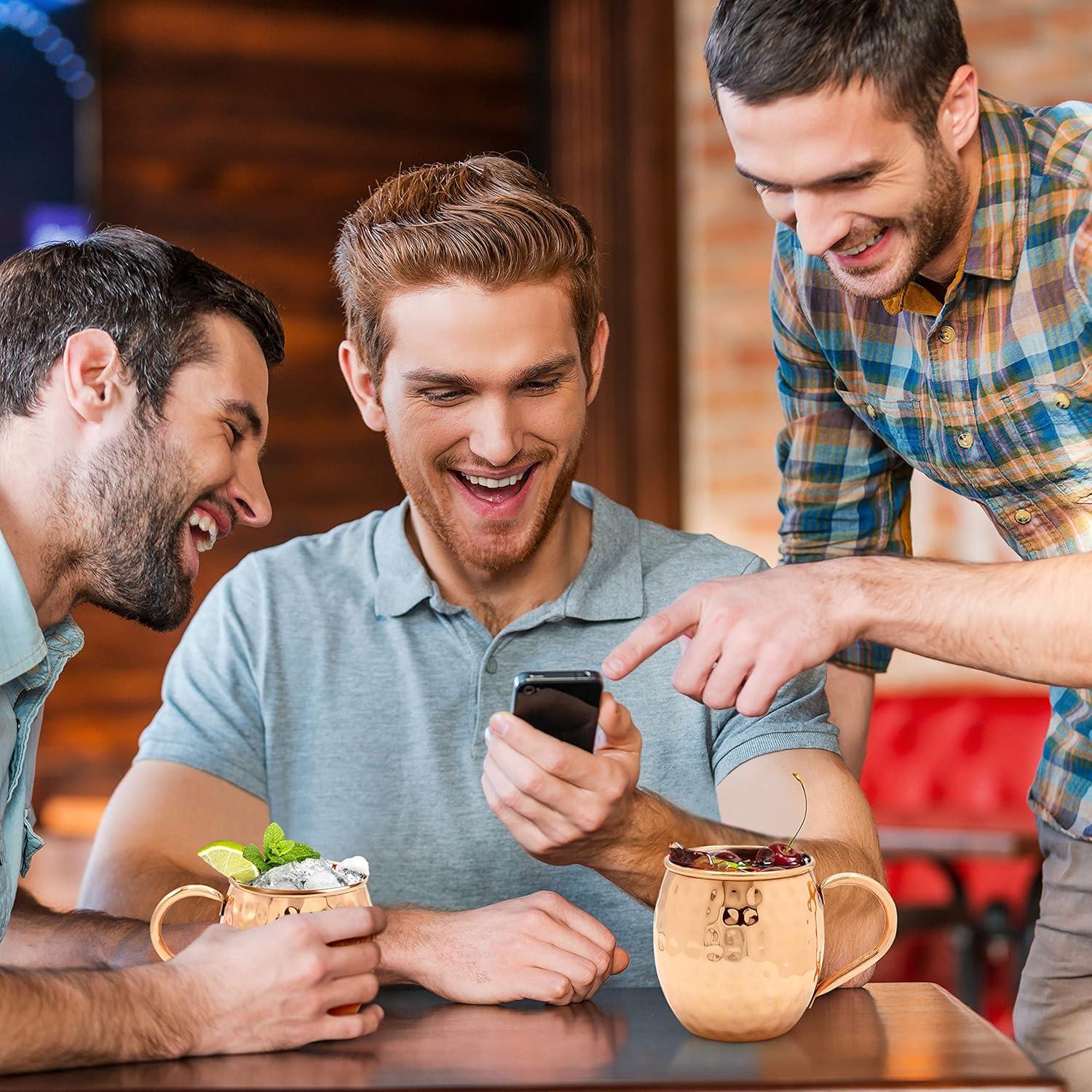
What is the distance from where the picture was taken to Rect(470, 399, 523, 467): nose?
1.62 meters

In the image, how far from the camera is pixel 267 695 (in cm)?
172

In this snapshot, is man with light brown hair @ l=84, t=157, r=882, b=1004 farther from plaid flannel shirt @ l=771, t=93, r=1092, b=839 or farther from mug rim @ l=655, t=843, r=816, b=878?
mug rim @ l=655, t=843, r=816, b=878

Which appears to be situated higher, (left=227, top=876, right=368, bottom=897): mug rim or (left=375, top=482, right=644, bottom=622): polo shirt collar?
(left=375, top=482, right=644, bottom=622): polo shirt collar

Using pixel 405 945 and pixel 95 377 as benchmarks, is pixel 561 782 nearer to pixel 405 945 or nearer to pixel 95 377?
pixel 405 945

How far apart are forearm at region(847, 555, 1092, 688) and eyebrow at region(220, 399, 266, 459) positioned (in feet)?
2.19

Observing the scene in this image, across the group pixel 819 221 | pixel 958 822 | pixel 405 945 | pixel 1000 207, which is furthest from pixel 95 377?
pixel 958 822

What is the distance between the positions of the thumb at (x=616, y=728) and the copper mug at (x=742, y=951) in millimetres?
192

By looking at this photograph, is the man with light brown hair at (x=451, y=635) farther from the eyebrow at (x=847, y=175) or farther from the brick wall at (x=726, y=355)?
the brick wall at (x=726, y=355)

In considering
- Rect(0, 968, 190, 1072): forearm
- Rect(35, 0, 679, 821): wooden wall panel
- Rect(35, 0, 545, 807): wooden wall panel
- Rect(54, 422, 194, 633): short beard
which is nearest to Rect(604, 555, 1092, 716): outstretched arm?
Rect(0, 968, 190, 1072): forearm

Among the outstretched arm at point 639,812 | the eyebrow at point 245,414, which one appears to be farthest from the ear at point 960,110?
the eyebrow at point 245,414

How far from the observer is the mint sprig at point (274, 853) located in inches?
47.6

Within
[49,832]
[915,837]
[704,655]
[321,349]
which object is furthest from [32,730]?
[321,349]

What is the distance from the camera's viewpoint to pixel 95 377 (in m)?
1.51

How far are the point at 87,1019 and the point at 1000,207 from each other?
1.23 meters
